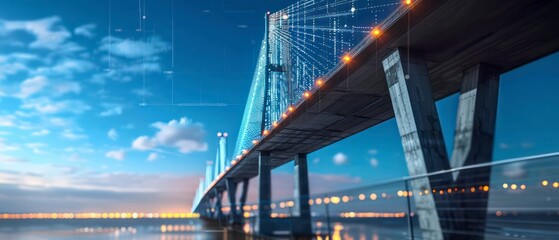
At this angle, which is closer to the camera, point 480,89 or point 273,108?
point 480,89

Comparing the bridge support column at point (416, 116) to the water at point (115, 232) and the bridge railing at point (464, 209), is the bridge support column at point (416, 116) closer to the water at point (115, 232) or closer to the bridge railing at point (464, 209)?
the bridge railing at point (464, 209)

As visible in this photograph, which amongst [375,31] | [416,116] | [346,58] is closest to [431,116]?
[416,116]

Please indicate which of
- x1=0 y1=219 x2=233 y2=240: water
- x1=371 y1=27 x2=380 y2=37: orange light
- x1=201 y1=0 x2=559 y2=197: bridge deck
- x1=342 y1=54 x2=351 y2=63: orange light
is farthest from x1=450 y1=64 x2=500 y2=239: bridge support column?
x1=0 y1=219 x2=233 y2=240: water

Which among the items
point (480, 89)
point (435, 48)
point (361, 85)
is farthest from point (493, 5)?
point (361, 85)

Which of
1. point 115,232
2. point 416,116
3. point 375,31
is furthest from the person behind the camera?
point 115,232

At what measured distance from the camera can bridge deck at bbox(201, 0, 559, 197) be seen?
1253cm

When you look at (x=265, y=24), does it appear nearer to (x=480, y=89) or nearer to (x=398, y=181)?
(x=480, y=89)

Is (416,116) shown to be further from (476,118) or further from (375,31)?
(375,31)

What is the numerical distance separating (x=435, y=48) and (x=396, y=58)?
1355 millimetres

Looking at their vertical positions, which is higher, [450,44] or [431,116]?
[450,44]

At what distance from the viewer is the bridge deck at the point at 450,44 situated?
41.1 ft

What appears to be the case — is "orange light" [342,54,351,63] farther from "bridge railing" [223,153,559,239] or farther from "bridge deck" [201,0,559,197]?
"bridge railing" [223,153,559,239]

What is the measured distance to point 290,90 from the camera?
106 ft

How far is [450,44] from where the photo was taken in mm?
15172
